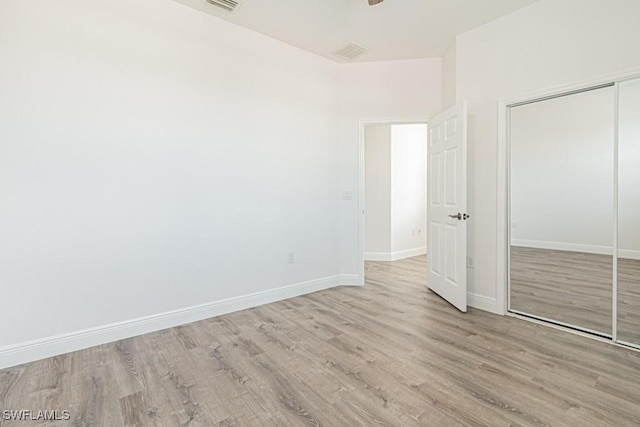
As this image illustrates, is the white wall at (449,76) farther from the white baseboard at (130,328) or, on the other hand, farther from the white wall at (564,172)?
the white baseboard at (130,328)

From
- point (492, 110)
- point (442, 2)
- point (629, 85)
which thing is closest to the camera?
point (629, 85)

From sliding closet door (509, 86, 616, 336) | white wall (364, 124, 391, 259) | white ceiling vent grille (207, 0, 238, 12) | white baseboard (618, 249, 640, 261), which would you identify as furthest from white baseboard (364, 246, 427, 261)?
white ceiling vent grille (207, 0, 238, 12)

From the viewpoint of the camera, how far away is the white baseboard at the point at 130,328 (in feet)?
7.20

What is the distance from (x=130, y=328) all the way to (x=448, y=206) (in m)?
3.24

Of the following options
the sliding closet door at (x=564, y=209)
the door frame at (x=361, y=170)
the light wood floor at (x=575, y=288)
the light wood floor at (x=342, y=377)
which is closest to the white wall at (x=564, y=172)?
the sliding closet door at (x=564, y=209)

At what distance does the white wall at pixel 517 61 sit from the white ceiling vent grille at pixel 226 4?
2.34 metres

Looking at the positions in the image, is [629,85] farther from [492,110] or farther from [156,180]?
[156,180]

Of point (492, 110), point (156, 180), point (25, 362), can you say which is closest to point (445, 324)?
point (492, 110)

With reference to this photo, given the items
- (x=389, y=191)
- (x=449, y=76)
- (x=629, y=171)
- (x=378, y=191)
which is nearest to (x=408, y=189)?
(x=389, y=191)

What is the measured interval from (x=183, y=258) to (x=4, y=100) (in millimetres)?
1660

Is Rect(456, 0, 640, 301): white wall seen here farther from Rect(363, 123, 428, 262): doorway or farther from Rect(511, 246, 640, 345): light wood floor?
Rect(363, 123, 428, 262): doorway

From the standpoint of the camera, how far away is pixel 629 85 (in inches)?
93.0

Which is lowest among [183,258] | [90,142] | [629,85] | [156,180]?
[183,258]

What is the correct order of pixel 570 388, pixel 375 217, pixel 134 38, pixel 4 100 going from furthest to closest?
pixel 375 217 < pixel 134 38 < pixel 4 100 < pixel 570 388
